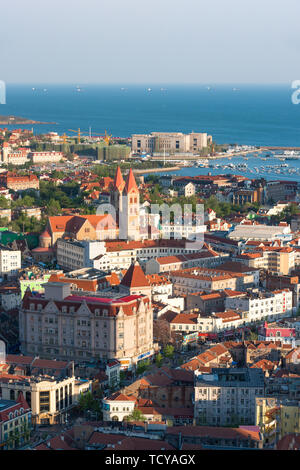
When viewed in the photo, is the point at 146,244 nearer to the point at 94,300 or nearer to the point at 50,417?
the point at 94,300

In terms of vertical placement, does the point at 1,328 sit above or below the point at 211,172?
below

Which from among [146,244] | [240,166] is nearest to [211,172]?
[240,166]

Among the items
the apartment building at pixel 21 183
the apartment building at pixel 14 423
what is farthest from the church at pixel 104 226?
the apartment building at pixel 14 423

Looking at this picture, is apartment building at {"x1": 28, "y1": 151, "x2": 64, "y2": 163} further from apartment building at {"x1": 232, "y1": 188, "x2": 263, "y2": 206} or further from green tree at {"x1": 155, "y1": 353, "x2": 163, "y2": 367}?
green tree at {"x1": 155, "y1": 353, "x2": 163, "y2": 367}

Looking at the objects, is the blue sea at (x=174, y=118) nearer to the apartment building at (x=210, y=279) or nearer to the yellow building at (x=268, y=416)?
the apartment building at (x=210, y=279)

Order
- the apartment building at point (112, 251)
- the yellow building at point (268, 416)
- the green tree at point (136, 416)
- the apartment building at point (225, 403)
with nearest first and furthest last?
the yellow building at point (268, 416) → the green tree at point (136, 416) → the apartment building at point (225, 403) → the apartment building at point (112, 251)

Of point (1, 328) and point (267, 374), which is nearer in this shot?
point (267, 374)

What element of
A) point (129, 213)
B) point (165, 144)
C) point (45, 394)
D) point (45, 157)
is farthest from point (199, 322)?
point (165, 144)
